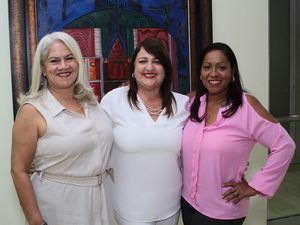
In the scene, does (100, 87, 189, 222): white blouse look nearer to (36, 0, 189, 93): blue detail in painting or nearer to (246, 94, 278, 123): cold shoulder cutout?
(246, 94, 278, 123): cold shoulder cutout

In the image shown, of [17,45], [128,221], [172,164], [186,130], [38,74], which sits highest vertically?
[17,45]

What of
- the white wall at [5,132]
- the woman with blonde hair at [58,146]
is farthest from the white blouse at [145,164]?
the white wall at [5,132]

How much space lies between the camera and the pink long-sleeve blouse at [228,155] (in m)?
1.74

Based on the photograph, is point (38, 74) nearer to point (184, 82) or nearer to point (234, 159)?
point (234, 159)

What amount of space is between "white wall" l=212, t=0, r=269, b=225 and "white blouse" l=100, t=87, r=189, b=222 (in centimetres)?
105

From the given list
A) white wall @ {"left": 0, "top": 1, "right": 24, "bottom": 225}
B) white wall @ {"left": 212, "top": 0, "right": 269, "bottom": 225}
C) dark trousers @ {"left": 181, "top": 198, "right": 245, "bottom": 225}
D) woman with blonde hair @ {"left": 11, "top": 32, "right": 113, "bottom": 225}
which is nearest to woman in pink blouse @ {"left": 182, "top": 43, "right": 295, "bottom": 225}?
dark trousers @ {"left": 181, "top": 198, "right": 245, "bottom": 225}

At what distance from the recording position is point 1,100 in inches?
84.7

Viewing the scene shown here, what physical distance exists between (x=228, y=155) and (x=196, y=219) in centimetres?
36

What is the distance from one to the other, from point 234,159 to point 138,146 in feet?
1.46

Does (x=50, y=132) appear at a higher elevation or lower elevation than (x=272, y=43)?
lower

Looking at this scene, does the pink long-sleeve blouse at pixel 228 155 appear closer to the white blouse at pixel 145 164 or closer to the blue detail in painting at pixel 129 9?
the white blouse at pixel 145 164

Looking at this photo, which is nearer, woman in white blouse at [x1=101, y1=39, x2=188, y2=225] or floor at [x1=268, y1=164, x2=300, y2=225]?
woman in white blouse at [x1=101, y1=39, x2=188, y2=225]

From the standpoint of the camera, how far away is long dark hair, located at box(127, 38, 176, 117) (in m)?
1.85

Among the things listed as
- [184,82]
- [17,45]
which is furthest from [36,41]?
[184,82]
